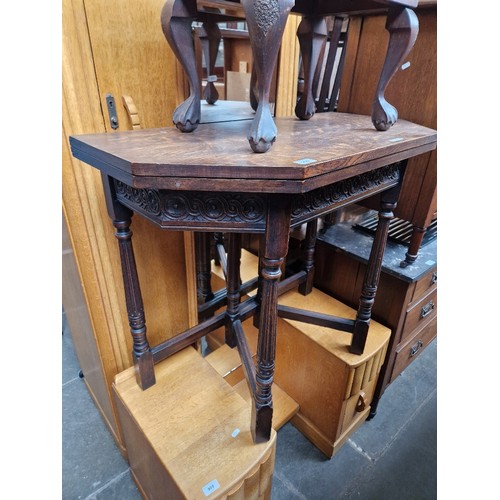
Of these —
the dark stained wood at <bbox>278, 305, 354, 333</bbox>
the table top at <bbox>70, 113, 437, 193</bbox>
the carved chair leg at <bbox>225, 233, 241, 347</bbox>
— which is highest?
the table top at <bbox>70, 113, 437, 193</bbox>

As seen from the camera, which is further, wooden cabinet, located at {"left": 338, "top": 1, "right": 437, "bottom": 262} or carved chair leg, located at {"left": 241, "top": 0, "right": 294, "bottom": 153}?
wooden cabinet, located at {"left": 338, "top": 1, "right": 437, "bottom": 262}

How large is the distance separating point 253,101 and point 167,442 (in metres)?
1.02

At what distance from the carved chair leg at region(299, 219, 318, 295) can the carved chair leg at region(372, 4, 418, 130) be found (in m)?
0.53

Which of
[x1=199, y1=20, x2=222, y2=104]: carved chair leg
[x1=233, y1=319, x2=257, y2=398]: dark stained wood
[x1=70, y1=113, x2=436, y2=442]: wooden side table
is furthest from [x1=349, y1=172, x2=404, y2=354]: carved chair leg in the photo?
[x1=199, y1=20, x2=222, y2=104]: carved chair leg

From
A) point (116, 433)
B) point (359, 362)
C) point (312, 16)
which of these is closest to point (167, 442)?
point (116, 433)

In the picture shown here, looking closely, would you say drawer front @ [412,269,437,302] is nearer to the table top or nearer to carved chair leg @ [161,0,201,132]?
the table top

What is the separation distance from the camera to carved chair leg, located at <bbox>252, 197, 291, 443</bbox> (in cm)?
64

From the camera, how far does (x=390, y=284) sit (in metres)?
1.31

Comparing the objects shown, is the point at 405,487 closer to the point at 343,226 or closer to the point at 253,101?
the point at 343,226

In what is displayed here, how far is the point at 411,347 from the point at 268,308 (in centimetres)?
111

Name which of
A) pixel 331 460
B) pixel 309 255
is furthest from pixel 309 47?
pixel 331 460

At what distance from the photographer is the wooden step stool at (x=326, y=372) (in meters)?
1.23

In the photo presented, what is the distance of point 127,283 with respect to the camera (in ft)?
2.93

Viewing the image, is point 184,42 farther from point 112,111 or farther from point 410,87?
point 410,87
